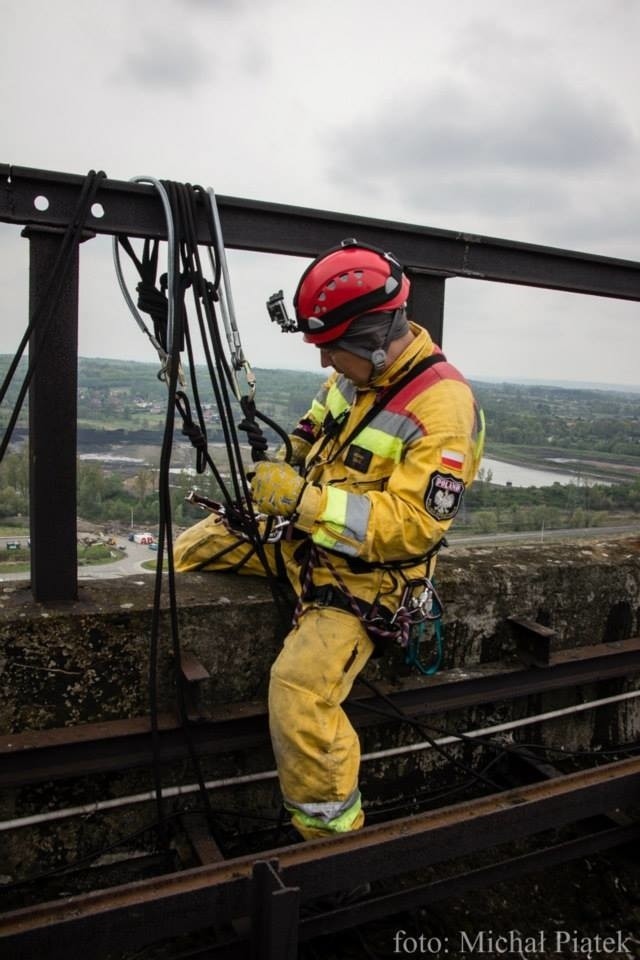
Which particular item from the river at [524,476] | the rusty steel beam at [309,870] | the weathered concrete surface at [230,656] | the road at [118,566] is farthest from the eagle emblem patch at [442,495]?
the river at [524,476]

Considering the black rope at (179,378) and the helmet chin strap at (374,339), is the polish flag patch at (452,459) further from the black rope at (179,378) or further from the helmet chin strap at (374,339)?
Answer: the black rope at (179,378)

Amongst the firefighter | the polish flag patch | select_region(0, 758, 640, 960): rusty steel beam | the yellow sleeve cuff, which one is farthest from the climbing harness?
select_region(0, 758, 640, 960): rusty steel beam

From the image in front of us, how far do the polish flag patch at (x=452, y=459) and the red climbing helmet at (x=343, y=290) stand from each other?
0.57 meters

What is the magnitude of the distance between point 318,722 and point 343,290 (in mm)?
1495

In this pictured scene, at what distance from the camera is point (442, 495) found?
262 centimetres

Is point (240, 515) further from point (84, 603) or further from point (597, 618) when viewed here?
point (597, 618)

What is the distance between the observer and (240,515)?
2.94 m

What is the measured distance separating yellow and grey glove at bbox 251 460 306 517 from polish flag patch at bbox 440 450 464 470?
19.3 inches

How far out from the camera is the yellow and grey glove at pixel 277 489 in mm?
2658

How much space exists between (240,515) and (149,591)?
556 millimetres

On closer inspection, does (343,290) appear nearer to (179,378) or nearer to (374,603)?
(179,378)

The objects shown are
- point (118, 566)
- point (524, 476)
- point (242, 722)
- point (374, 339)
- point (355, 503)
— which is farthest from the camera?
point (524, 476)

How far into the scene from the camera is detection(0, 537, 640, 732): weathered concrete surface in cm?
278

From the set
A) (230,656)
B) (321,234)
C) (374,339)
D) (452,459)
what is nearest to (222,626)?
(230,656)
